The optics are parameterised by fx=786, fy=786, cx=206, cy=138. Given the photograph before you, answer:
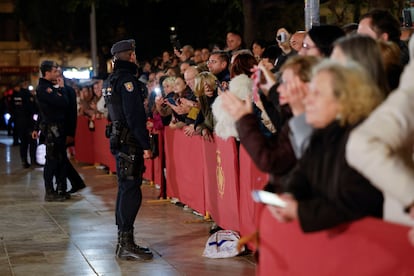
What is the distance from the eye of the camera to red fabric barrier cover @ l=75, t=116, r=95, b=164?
18.7m

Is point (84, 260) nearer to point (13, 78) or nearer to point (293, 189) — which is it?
point (293, 189)

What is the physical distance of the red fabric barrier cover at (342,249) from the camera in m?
3.58

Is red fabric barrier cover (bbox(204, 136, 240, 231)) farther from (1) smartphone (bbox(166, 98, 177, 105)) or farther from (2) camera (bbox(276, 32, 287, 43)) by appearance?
(1) smartphone (bbox(166, 98, 177, 105))

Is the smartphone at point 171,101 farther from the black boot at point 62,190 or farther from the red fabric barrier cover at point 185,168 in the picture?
the black boot at point 62,190

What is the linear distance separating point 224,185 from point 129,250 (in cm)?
150

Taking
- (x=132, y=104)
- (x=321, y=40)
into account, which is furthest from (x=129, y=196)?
(x=321, y=40)

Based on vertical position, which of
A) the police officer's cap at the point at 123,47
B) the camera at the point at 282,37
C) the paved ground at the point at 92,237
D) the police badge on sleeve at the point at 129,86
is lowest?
the paved ground at the point at 92,237

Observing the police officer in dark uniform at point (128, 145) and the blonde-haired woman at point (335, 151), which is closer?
the blonde-haired woman at point (335, 151)

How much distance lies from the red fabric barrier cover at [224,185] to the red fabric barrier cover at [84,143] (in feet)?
30.0

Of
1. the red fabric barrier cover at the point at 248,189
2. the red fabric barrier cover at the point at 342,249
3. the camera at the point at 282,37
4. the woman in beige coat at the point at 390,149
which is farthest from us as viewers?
the camera at the point at 282,37

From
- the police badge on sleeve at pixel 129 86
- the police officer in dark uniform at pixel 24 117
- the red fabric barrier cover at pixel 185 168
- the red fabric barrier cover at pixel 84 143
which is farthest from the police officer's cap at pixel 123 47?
the police officer in dark uniform at pixel 24 117

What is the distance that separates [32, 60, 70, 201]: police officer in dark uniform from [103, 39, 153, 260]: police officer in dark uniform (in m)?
4.55

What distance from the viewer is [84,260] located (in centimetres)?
816

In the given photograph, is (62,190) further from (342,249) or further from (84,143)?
(342,249)
